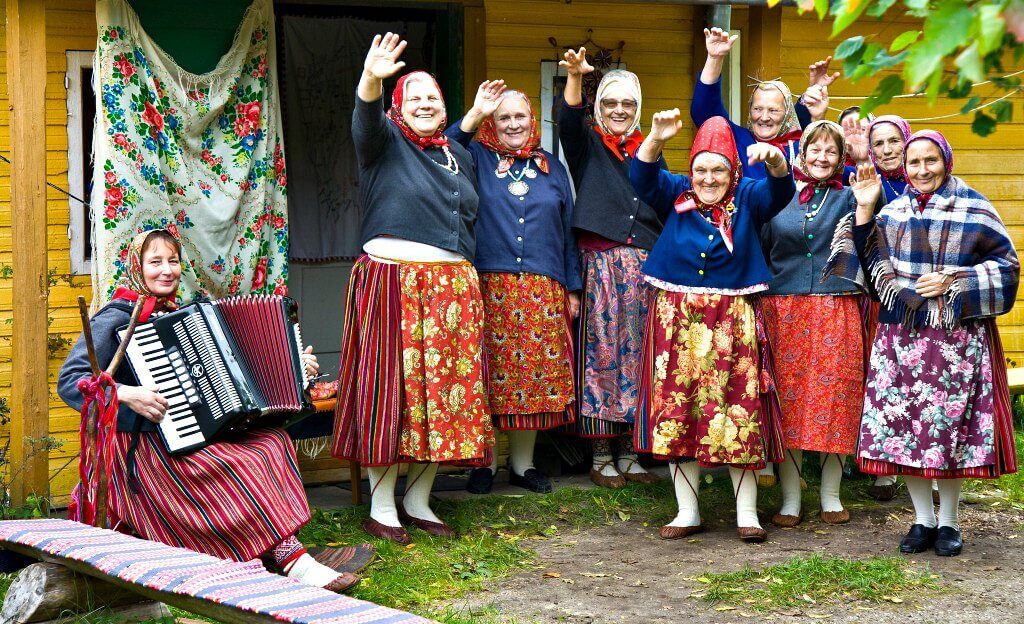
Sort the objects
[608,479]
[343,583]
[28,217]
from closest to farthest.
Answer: [343,583] → [28,217] → [608,479]

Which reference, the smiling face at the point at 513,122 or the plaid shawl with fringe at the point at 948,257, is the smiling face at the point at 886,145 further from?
the smiling face at the point at 513,122

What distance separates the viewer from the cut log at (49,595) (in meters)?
3.65

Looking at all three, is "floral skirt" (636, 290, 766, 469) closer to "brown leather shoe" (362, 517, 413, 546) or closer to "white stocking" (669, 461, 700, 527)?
"white stocking" (669, 461, 700, 527)

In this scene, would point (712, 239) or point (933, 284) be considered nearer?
point (933, 284)

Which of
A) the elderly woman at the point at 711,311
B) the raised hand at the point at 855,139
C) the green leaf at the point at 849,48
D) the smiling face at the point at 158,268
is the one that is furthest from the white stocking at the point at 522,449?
the green leaf at the point at 849,48

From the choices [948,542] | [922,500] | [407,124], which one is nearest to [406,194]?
[407,124]

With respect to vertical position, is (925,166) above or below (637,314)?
above

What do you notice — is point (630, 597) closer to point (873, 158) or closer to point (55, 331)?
point (873, 158)

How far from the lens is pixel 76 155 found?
5602mm

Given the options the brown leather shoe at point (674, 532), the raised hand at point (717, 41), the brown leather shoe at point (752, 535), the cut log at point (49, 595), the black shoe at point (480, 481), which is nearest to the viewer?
the cut log at point (49, 595)

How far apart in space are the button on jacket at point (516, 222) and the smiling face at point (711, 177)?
83cm

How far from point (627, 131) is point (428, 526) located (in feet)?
6.96

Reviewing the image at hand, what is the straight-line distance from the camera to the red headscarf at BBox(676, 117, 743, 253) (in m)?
4.86

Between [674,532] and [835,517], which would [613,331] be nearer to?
[674,532]
